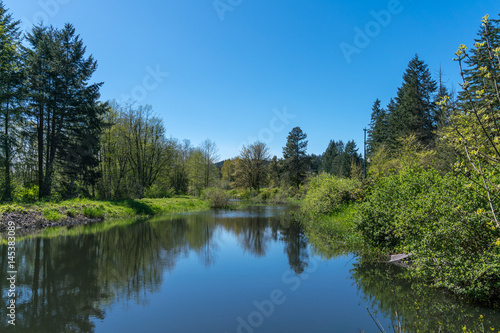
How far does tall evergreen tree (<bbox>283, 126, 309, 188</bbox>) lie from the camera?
49281 millimetres

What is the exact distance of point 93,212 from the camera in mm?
19031

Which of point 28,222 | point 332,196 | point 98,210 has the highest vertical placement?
point 332,196

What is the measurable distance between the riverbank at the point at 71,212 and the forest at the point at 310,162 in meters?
2.85

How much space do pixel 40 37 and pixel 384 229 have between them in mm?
26585

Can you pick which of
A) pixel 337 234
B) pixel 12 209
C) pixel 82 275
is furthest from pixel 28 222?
pixel 337 234

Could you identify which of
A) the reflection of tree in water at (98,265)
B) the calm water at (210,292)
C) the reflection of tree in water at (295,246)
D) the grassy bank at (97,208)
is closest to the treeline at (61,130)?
the grassy bank at (97,208)

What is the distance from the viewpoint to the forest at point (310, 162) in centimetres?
426

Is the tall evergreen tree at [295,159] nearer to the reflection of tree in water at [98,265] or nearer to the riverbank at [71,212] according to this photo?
the riverbank at [71,212]

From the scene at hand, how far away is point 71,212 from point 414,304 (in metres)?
18.7

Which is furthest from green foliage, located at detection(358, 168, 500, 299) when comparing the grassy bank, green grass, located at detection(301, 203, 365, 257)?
the grassy bank

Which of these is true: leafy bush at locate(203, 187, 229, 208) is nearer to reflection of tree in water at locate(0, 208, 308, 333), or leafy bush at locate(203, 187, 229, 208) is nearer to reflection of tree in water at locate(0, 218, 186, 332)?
reflection of tree in water at locate(0, 208, 308, 333)

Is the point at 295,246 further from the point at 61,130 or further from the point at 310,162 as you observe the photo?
the point at 310,162

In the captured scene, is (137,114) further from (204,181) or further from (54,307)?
(54,307)

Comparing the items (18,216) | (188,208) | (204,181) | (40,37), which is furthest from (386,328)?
(204,181)
